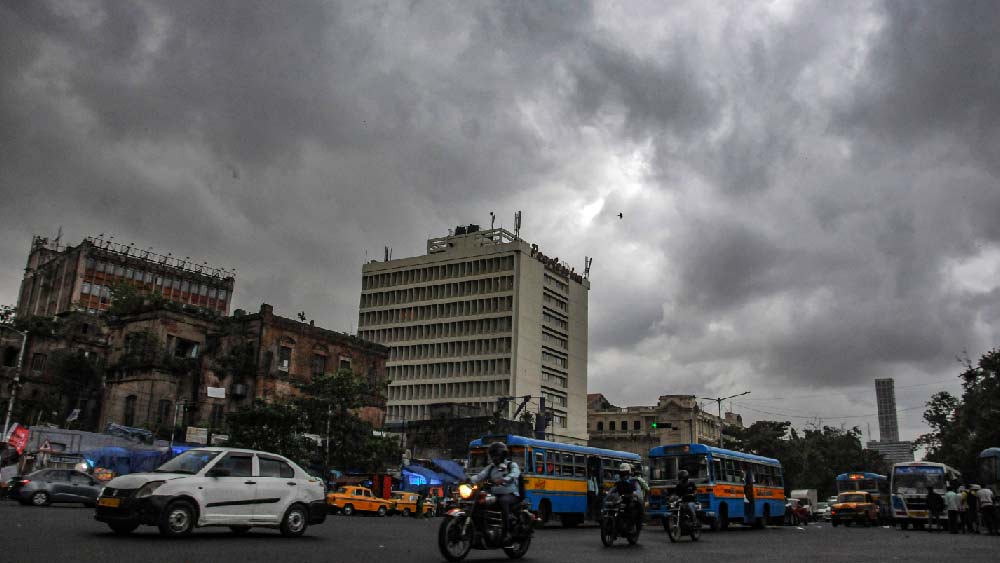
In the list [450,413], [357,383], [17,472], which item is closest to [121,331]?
[17,472]

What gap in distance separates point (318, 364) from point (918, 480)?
121ft

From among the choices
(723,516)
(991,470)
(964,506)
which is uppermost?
(991,470)

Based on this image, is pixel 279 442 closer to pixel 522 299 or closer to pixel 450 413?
pixel 450 413

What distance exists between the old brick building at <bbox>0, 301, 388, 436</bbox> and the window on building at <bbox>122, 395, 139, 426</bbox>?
0.22 feet

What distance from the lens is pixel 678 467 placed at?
85.5ft

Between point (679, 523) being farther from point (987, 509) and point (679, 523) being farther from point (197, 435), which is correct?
point (197, 435)

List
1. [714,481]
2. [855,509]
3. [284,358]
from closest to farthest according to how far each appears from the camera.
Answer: [714,481] → [855,509] → [284,358]

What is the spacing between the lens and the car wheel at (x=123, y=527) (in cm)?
1217

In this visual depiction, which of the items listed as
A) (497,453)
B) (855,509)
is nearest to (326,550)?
(497,453)

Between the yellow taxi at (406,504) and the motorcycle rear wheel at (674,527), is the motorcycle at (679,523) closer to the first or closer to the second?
the motorcycle rear wheel at (674,527)

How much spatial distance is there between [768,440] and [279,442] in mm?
64626

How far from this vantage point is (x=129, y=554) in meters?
9.77

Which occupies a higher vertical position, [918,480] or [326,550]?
[918,480]

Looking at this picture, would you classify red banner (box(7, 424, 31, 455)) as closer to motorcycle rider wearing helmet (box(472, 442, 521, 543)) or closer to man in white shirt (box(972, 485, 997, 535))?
motorcycle rider wearing helmet (box(472, 442, 521, 543))
